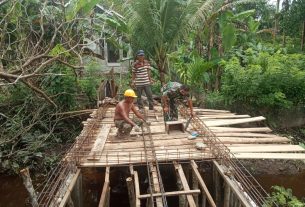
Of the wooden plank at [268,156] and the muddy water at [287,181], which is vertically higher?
the wooden plank at [268,156]

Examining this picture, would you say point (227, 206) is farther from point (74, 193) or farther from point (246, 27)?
point (246, 27)

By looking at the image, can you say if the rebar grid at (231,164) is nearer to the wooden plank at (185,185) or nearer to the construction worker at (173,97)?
the construction worker at (173,97)

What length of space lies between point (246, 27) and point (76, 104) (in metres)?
7.68

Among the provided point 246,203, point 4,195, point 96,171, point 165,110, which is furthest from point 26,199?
point 246,203

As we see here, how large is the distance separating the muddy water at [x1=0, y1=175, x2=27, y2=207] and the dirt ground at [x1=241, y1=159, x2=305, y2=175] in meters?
5.60

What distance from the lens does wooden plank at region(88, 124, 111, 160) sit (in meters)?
5.60

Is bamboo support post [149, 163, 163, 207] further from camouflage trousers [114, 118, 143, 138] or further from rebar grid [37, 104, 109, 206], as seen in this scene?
camouflage trousers [114, 118, 143, 138]

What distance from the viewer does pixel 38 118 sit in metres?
9.42

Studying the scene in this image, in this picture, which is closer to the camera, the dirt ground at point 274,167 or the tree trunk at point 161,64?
the dirt ground at point 274,167

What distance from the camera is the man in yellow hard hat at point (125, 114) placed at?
6180 mm

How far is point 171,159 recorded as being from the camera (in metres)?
5.40

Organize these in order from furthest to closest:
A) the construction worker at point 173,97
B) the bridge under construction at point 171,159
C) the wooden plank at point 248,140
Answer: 1. the construction worker at point 173,97
2. the wooden plank at point 248,140
3. the bridge under construction at point 171,159

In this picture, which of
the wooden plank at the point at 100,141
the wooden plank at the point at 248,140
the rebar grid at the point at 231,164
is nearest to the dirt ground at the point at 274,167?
the wooden plank at the point at 248,140

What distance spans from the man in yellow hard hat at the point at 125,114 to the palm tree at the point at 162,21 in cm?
378
